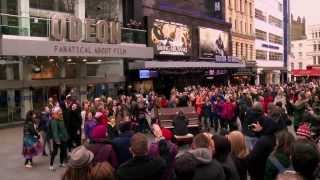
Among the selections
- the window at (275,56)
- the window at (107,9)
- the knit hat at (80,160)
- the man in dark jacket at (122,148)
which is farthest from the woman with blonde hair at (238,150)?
the window at (275,56)

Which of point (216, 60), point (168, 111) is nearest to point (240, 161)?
point (168, 111)

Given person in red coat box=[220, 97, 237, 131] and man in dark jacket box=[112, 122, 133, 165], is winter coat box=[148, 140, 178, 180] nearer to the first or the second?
man in dark jacket box=[112, 122, 133, 165]

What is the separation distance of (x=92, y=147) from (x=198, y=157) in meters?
2.22

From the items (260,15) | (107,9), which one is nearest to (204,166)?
(107,9)

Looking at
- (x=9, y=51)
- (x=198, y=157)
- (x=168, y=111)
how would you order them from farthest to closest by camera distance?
(x=9, y=51), (x=168, y=111), (x=198, y=157)

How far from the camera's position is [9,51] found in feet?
74.7

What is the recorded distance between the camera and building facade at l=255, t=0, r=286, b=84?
238ft

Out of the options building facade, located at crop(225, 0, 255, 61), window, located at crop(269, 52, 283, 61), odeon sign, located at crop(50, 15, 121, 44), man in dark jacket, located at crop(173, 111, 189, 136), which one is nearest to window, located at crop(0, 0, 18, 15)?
odeon sign, located at crop(50, 15, 121, 44)

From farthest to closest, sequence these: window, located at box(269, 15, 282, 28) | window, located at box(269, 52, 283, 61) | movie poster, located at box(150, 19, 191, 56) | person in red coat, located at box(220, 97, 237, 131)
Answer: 1. window, located at box(269, 15, 282, 28)
2. window, located at box(269, 52, 283, 61)
3. movie poster, located at box(150, 19, 191, 56)
4. person in red coat, located at box(220, 97, 237, 131)

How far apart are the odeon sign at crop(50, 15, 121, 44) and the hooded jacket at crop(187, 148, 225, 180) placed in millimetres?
21193

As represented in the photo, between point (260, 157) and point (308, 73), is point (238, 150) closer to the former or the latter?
point (260, 157)

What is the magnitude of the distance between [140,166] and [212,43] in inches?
1758

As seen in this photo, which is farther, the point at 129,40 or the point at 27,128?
the point at 129,40

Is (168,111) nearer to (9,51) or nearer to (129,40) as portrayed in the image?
(9,51)
